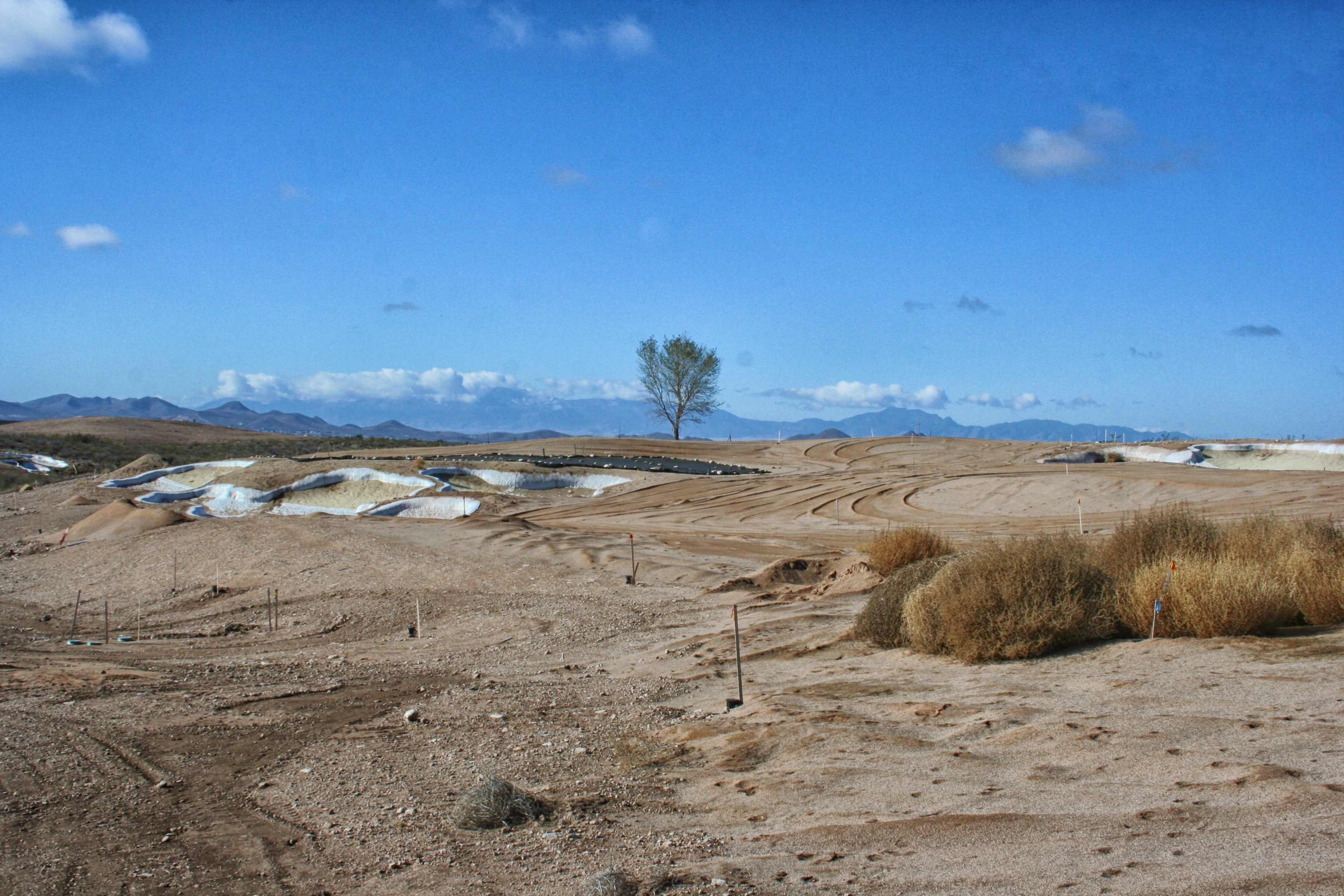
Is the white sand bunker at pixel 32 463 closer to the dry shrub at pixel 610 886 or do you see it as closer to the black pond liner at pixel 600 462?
→ the black pond liner at pixel 600 462

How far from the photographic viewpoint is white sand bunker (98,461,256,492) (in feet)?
124

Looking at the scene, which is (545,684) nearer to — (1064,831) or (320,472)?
(1064,831)

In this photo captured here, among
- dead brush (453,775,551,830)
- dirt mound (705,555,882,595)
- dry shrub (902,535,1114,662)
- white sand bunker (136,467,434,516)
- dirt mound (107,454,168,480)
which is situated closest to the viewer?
dead brush (453,775,551,830)

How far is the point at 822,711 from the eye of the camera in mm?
8703

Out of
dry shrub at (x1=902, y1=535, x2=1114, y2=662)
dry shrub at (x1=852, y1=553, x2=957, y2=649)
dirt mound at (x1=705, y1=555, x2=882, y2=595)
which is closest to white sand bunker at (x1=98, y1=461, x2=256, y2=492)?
dirt mound at (x1=705, y1=555, x2=882, y2=595)

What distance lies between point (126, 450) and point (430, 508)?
143 feet

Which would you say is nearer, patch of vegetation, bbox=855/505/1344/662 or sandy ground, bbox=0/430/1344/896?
sandy ground, bbox=0/430/1344/896

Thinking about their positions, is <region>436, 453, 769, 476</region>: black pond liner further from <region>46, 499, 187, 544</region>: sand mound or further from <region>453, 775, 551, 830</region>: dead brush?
<region>453, 775, 551, 830</region>: dead brush

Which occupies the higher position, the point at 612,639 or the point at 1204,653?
the point at 1204,653

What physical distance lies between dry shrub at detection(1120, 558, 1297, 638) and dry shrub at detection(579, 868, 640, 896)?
6.70 m

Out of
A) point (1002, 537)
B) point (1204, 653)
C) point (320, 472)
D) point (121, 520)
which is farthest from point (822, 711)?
point (320, 472)

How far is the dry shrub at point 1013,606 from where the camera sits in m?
9.88

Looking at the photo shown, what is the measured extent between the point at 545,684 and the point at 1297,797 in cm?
810

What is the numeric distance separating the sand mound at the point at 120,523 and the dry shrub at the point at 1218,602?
26.2m
